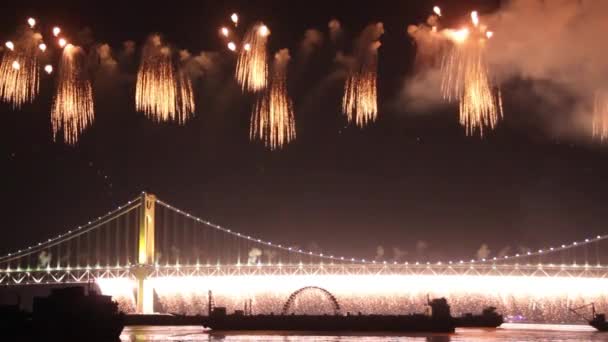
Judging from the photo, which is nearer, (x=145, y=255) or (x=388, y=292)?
(x=145, y=255)

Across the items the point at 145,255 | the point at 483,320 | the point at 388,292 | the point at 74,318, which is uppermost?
the point at 145,255

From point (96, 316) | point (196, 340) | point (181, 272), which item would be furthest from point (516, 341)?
point (181, 272)

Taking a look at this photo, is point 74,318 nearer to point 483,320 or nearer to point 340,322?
point 340,322

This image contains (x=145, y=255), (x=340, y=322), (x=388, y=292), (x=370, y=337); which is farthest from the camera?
(x=388, y=292)

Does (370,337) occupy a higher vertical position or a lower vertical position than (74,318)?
lower

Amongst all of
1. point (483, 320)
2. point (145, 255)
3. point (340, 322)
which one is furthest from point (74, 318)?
point (145, 255)

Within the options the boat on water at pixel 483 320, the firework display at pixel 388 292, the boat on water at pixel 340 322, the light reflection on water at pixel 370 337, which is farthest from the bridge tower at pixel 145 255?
the boat on water at pixel 483 320

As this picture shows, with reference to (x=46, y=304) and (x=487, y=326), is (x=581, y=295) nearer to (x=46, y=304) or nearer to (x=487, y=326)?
(x=487, y=326)
